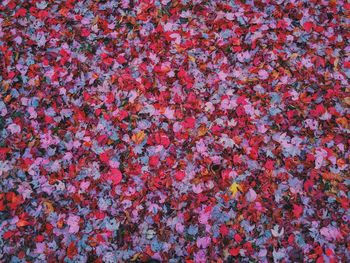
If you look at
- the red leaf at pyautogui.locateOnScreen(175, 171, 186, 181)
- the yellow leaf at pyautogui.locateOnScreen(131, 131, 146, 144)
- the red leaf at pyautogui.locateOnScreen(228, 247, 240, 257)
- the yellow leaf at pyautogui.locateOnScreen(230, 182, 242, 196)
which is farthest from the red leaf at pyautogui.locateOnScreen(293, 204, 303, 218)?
the yellow leaf at pyautogui.locateOnScreen(131, 131, 146, 144)

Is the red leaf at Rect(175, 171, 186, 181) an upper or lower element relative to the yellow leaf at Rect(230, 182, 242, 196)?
upper

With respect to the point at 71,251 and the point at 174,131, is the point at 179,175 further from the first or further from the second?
the point at 71,251

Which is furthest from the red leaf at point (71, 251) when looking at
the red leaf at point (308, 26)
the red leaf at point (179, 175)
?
the red leaf at point (308, 26)

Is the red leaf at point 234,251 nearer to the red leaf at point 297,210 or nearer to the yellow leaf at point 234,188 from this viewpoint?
the yellow leaf at point 234,188

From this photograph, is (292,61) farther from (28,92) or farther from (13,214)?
(13,214)

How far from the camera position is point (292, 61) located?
3.62 metres

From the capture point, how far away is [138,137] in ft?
10.6

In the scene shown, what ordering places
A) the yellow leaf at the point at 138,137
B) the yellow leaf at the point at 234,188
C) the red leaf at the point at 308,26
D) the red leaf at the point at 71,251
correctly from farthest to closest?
the red leaf at the point at 308,26
the yellow leaf at the point at 138,137
the yellow leaf at the point at 234,188
the red leaf at the point at 71,251

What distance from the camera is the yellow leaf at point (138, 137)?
10.6ft

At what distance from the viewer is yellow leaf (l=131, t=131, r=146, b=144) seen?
322cm

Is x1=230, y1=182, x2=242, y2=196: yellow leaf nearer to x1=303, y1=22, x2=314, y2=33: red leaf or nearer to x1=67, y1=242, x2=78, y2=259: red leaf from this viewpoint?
x1=67, y1=242, x2=78, y2=259: red leaf

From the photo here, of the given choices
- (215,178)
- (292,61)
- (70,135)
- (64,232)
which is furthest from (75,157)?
(292,61)

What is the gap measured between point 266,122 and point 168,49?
132 cm

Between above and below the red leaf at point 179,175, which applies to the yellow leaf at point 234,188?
below
